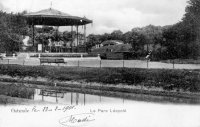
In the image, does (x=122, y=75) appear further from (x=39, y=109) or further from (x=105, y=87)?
(x=39, y=109)

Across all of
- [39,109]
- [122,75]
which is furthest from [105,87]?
[39,109]

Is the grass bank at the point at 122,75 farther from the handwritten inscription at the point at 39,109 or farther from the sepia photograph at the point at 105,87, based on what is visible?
the handwritten inscription at the point at 39,109

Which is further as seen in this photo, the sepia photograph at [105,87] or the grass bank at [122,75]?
the grass bank at [122,75]

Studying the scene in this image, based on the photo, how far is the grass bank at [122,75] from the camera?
22969 millimetres

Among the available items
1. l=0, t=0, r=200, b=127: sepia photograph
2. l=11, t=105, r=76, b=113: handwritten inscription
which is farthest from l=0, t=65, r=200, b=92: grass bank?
l=11, t=105, r=76, b=113: handwritten inscription
